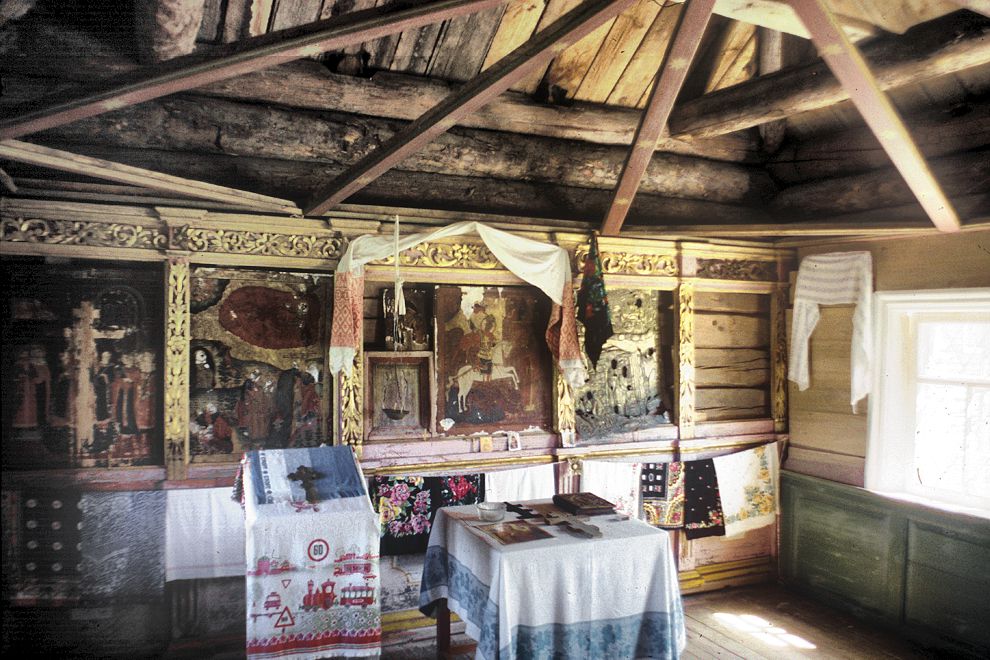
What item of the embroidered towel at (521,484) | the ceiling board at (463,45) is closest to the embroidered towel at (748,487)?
the embroidered towel at (521,484)

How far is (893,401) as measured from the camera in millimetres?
5566

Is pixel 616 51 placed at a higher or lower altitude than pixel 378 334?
higher

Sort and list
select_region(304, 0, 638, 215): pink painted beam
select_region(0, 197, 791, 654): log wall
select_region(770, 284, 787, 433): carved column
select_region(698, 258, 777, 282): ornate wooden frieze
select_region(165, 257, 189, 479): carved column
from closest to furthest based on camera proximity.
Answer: select_region(304, 0, 638, 215): pink painted beam < select_region(0, 197, 791, 654): log wall < select_region(165, 257, 189, 479): carved column < select_region(698, 258, 777, 282): ornate wooden frieze < select_region(770, 284, 787, 433): carved column

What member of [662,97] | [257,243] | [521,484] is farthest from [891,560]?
[257,243]

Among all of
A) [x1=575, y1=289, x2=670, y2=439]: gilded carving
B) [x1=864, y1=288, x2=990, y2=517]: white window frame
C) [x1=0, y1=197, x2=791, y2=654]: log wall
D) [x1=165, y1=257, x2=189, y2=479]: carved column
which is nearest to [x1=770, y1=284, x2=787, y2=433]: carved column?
[x1=0, y1=197, x2=791, y2=654]: log wall

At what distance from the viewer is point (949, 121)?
5.12 meters

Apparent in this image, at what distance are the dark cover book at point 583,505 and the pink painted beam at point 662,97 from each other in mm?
2016

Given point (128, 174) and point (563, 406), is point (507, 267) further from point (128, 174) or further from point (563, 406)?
point (128, 174)

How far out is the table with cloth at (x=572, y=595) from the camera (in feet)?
11.9

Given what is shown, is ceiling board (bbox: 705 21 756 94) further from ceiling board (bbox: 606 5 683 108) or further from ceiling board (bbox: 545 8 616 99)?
ceiling board (bbox: 545 8 616 99)

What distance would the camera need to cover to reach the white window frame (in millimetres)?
5508

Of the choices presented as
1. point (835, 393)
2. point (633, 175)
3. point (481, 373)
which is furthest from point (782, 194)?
point (481, 373)

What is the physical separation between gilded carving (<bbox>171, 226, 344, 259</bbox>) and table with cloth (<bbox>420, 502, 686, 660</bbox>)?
2.24m

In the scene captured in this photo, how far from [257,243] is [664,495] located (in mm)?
3881
